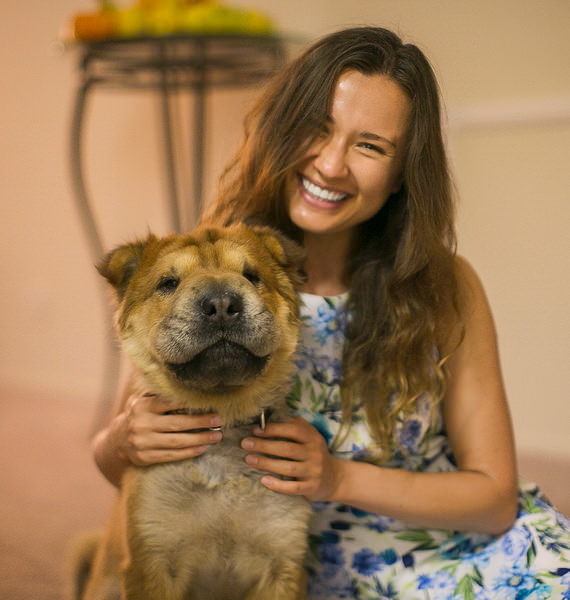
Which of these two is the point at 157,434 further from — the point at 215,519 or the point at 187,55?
the point at 187,55

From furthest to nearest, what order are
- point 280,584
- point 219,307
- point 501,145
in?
1. point 501,145
2. point 280,584
3. point 219,307

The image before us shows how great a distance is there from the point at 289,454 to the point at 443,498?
391mm

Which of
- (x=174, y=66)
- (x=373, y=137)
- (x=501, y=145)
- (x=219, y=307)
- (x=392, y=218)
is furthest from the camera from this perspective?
(x=501, y=145)

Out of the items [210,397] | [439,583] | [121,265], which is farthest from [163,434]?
[439,583]

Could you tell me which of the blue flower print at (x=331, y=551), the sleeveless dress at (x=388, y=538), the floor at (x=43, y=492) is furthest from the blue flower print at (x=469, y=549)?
the floor at (x=43, y=492)

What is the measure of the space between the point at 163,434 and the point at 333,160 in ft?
2.26

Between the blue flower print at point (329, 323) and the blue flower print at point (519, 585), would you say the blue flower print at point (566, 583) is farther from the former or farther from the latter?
the blue flower print at point (329, 323)

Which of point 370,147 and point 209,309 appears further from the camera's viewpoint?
point 370,147

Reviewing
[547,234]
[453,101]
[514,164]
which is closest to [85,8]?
[453,101]

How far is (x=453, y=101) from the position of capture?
10.3ft

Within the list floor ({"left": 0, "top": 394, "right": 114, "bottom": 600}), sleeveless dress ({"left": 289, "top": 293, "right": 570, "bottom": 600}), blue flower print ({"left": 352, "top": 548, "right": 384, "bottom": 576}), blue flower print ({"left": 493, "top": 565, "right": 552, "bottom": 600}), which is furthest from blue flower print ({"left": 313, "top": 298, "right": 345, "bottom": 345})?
floor ({"left": 0, "top": 394, "right": 114, "bottom": 600})

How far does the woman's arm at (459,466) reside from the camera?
4.90 ft

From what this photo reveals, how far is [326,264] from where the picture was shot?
1.88 metres

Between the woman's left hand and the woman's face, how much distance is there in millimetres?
481
